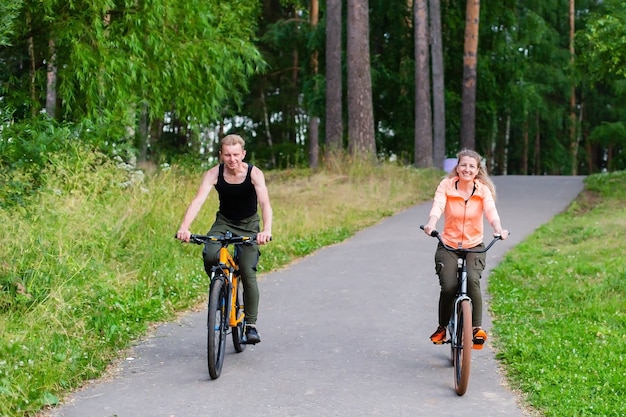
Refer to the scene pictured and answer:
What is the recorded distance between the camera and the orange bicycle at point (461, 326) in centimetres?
672

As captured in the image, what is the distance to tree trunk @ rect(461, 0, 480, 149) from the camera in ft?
98.6

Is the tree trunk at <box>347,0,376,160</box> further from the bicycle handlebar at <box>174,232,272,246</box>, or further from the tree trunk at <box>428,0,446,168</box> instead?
the bicycle handlebar at <box>174,232,272,246</box>

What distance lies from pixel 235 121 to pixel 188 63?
2903cm

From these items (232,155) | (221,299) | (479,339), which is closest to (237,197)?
(232,155)

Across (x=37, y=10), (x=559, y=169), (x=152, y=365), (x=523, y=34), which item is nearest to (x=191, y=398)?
(x=152, y=365)

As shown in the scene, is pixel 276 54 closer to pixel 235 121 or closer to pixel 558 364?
pixel 235 121

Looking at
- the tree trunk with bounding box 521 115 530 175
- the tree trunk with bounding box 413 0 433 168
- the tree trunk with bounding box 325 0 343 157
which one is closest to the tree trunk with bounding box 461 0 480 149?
the tree trunk with bounding box 413 0 433 168

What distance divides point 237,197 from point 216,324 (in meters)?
1.17

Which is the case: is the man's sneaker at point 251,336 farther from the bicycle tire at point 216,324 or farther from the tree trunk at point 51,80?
the tree trunk at point 51,80

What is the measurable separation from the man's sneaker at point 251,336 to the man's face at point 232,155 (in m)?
1.44

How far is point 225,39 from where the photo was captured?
18438mm

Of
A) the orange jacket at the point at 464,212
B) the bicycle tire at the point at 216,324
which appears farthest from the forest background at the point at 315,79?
the orange jacket at the point at 464,212

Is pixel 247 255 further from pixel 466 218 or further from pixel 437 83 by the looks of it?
pixel 437 83

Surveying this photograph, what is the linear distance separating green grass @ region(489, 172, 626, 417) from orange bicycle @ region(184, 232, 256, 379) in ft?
7.57
